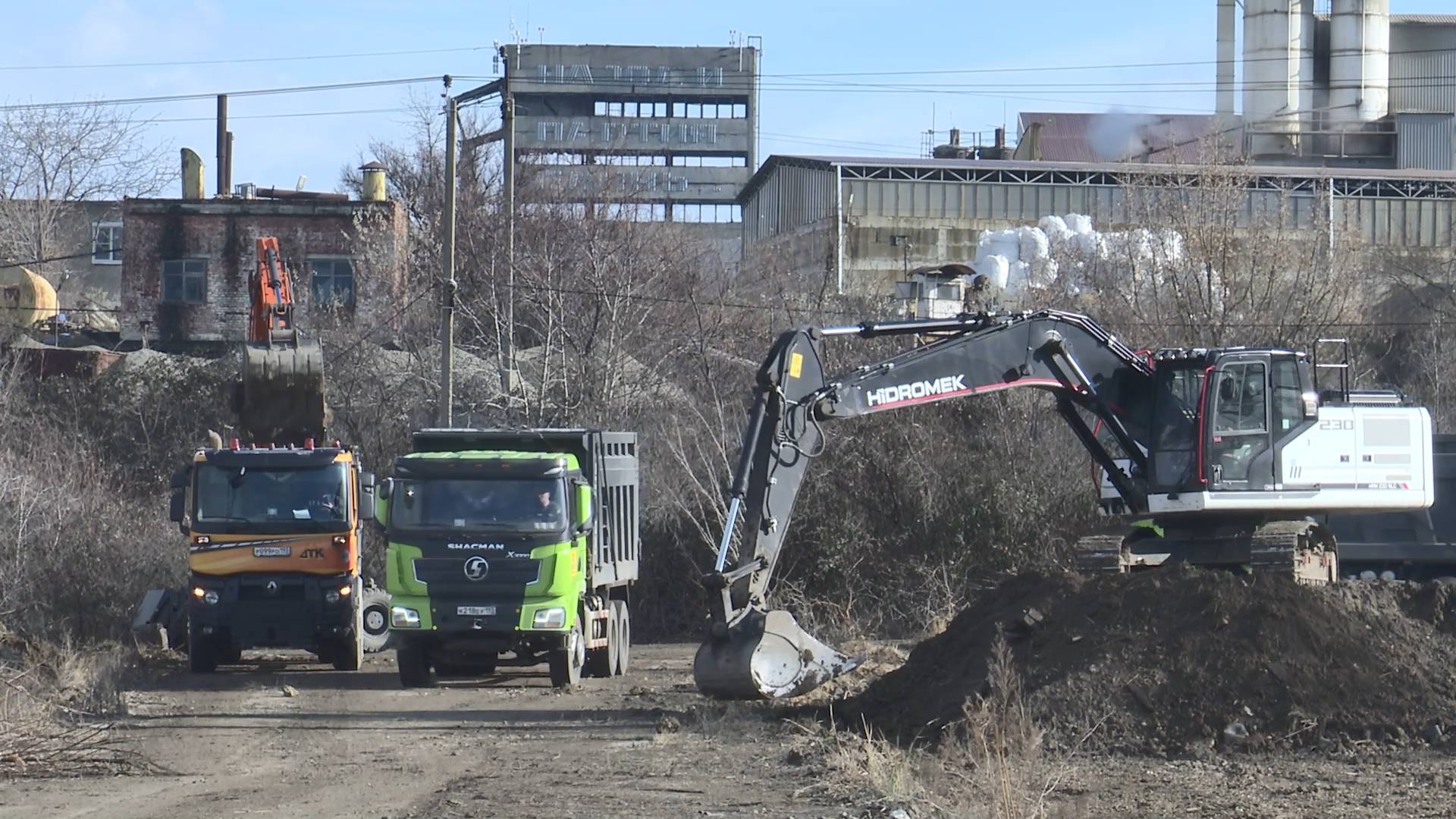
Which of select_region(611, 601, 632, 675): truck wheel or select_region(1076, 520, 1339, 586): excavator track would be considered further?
select_region(611, 601, 632, 675): truck wheel

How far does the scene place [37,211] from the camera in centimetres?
6706

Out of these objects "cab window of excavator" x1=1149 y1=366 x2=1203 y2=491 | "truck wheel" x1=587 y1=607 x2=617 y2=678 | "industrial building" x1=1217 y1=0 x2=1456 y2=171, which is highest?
"industrial building" x1=1217 y1=0 x2=1456 y2=171

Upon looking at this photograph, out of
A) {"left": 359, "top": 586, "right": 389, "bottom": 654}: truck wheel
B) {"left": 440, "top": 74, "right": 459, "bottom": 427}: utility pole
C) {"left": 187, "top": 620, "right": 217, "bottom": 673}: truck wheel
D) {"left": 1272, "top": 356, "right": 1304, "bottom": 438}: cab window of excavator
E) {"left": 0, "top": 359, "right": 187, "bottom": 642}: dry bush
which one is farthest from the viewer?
{"left": 440, "top": 74, "right": 459, "bottom": 427}: utility pole

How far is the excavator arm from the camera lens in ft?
52.2

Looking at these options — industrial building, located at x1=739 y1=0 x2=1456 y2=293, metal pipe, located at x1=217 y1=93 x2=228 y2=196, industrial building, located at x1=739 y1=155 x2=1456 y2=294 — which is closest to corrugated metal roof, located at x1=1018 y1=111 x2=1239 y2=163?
industrial building, located at x1=739 y1=0 x2=1456 y2=293

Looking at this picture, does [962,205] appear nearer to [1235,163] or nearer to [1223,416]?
[1235,163]

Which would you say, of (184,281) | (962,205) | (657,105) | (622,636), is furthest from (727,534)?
(657,105)

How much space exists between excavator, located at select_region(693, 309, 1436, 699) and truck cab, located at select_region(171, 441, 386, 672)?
22.9ft

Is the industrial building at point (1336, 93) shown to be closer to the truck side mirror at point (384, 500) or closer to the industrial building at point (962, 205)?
the industrial building at point (962, 205)

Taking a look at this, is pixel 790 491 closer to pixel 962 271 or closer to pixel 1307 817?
pixel 1307 817

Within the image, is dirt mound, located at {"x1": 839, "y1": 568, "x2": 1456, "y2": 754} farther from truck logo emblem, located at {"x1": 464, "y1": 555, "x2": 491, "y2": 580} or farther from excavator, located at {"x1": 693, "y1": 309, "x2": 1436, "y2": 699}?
truck logo emblem, located at {"x1": 464, "y1": 555, "x2": 491, "y2": 580}

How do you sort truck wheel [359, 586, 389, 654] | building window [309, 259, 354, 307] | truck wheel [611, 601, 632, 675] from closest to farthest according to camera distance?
truck wheel [611, 601, 632, 675] < truck wheel [359, 586, 389, 654] < building window [309, 259, 354, 307]

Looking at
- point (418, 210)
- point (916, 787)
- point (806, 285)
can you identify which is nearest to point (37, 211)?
point (418, 210)

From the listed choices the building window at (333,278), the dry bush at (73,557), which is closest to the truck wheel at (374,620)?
the dry bush at (73,557)
